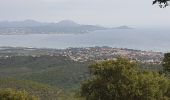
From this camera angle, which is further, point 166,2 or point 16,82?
point 16,82

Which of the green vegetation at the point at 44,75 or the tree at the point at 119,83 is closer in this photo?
the tree at the point at 119,83

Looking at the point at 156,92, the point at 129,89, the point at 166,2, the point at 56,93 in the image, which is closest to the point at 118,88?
the point at 129,89

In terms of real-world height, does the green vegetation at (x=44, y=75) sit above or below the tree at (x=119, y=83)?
below

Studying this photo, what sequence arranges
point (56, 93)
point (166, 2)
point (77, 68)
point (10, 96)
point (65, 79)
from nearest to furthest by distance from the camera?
point (166, 2)
point (10, 96)
point (56, 93)
point (65, 79)
point (77, 68)

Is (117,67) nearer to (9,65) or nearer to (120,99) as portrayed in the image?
(120,99)

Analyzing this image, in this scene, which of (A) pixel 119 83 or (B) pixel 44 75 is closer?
(A) pixel 119 83

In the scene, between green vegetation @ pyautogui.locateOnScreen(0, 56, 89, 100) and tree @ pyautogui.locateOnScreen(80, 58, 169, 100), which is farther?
green vegetation @ pyautogui.locateOnScreen(0, 56, 89, 100)

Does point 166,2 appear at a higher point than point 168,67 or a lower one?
higher

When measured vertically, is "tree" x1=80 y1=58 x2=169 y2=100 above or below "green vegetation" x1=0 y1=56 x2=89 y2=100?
above
